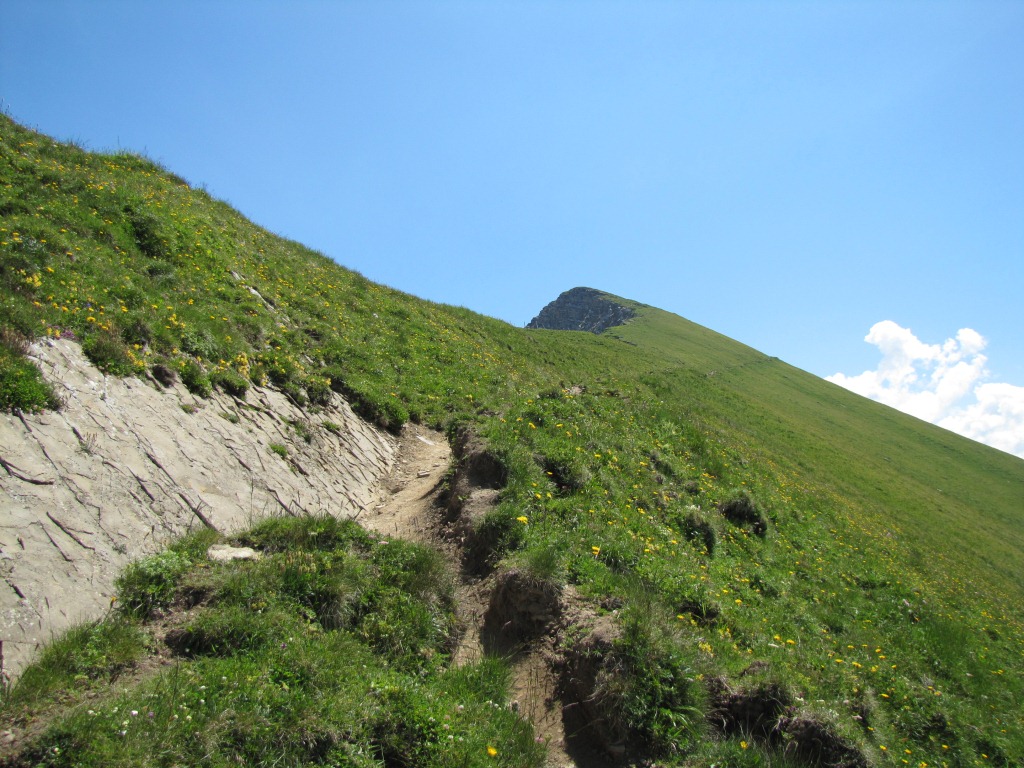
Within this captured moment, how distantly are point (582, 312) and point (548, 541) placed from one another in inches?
4967

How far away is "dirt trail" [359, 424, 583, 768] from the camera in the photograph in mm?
6562

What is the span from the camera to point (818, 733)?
6.44m

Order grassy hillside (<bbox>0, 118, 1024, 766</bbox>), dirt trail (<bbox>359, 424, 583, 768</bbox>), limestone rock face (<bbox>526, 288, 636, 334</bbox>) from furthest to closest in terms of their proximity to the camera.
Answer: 1. limestone rock face (<bbox>526, 288, 636, 334</bbox>)
2. dirt trail (<bbox>359, 424, 583, 768</bbox>)
3. grassy hillside (<bbox>0, 118, 1024, 766</bbox>)

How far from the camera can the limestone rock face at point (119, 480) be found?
560 centimetres

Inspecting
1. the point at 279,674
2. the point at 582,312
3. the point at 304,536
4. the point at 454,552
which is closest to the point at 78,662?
the point at 279,674

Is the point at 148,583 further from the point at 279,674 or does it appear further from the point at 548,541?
the point at 548,541

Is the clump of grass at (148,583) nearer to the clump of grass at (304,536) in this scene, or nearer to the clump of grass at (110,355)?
the clump of grass at (304,536)

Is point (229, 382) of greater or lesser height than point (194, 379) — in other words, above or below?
above

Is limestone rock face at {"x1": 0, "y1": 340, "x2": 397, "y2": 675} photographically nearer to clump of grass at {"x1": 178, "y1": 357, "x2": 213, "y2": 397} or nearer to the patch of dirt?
clump of grass at {"x1": 178, "y1": 357, "x2": 213, "y2": 397}

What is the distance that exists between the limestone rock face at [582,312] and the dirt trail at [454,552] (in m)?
91.3

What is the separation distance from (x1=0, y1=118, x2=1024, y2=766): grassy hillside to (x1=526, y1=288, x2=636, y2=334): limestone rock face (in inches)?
3369

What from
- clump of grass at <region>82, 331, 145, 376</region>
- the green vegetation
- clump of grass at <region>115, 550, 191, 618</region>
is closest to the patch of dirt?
the green vegetation

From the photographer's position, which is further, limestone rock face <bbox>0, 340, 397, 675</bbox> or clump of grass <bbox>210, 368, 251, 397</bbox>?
clump of grass <bbox>210, 368, 251, 397</bbox>

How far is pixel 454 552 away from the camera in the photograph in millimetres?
9406
